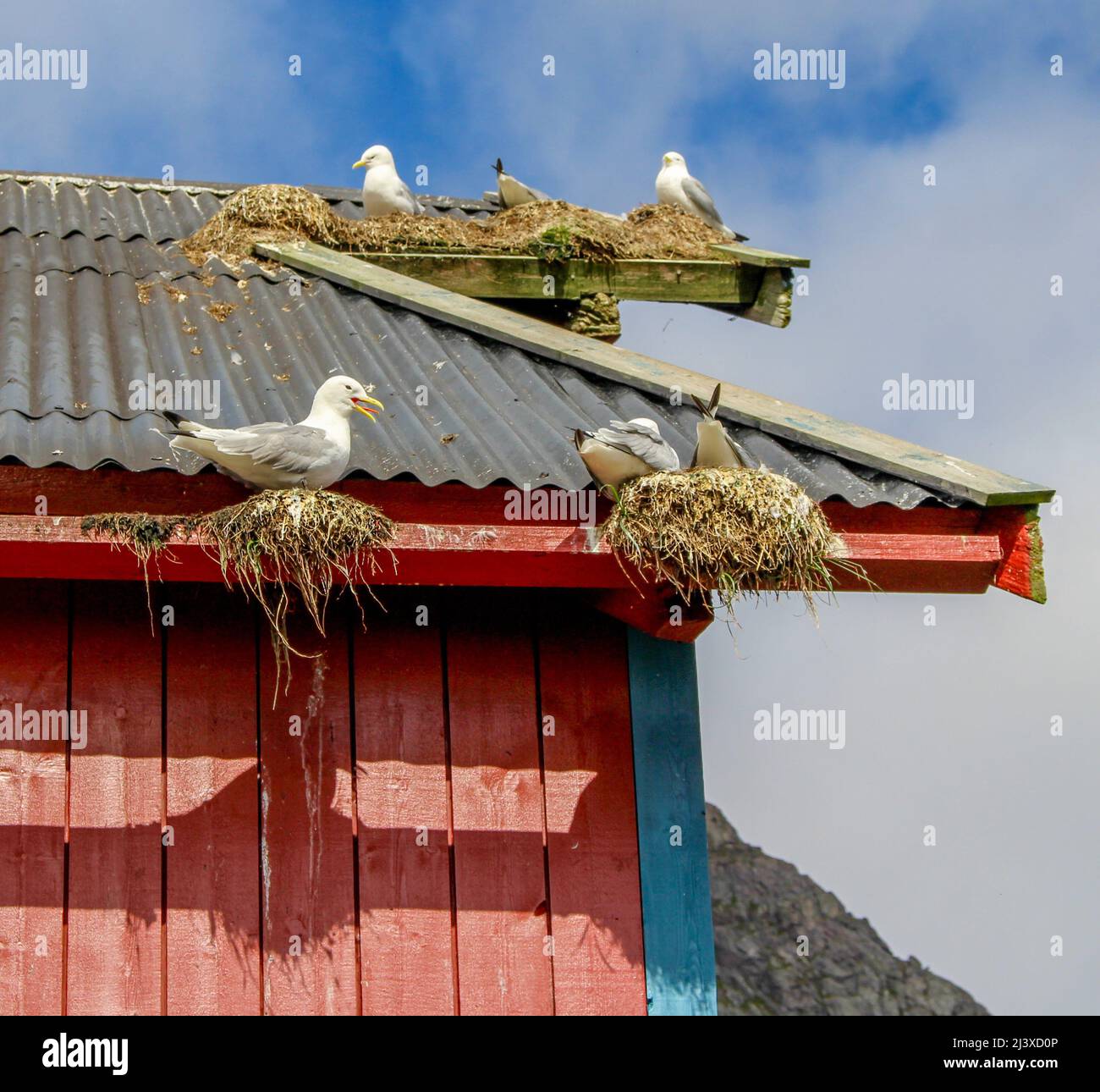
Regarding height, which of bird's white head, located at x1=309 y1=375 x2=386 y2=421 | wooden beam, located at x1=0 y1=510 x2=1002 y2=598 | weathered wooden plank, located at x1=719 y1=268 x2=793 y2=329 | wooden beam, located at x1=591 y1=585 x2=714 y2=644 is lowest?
wooden beam, located at x1=591 y1=585 x2=714 y2=644

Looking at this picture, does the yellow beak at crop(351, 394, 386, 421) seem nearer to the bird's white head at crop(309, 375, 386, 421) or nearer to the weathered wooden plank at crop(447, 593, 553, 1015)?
the bird's white head at crop(309, 375, 386, 421)

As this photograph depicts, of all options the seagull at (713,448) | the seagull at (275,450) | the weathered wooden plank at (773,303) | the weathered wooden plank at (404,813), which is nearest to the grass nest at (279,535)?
the seagull at (275,450)

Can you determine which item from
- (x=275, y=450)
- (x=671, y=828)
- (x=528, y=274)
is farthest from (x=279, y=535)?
(x=528, y=274)

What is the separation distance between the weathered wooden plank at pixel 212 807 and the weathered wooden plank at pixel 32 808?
0.31m

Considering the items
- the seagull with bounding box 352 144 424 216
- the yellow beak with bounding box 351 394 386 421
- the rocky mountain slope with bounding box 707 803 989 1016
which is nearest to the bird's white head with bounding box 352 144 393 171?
the seagull with bounding box 352 144 424 216

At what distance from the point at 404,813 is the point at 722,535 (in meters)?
1.30

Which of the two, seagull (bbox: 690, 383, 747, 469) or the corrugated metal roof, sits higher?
the corrugated metal roof

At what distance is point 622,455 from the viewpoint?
4.93 metres

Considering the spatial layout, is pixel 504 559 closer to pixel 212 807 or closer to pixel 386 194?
pixel 212 807

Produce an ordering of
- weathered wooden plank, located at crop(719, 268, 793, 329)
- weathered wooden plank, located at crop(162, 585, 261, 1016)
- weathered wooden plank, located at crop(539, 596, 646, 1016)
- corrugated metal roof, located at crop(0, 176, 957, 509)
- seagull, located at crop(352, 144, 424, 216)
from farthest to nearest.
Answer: seagull, located at crop(352, 144, 424, 216) < weathered wooden plank, located at crop(719, 268, 793, 329) < corrugated metal roof, located at crop(0, 176, 957, 509) < weathered wooden plank, located at crop(539, 596, 646, 1016) < weathered wooden plank, located at crop(162, 585, 261, 1016)

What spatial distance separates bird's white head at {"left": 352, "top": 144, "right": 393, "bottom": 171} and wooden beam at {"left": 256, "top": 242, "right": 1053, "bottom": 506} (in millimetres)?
1533

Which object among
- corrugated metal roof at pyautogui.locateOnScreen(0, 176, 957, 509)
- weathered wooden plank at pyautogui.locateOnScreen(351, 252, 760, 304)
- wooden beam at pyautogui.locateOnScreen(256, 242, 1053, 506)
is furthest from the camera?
weathered wooden plank at pyautogui.locateOnScreen(351, 252, 760, 304)

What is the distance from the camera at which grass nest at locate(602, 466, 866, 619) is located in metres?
4.66

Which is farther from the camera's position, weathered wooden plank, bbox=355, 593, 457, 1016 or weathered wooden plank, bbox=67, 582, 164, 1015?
weathered wooden plank, bbox=355, 593, 457, 1016
